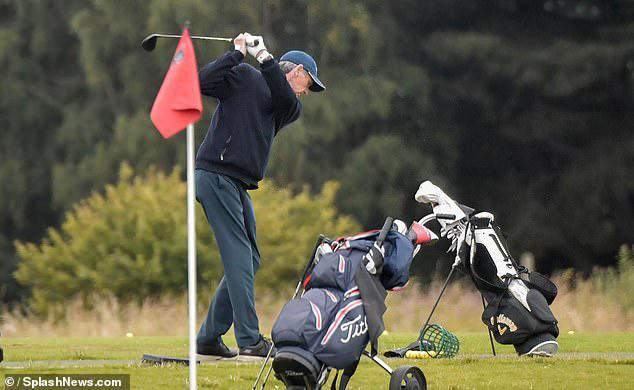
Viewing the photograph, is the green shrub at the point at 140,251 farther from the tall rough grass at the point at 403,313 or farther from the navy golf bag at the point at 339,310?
the navy golf bag at the point at 339,310

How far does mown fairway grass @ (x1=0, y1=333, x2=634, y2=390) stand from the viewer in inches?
310

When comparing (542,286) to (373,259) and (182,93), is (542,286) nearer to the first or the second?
(373,259)

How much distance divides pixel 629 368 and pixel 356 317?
8.88 feet

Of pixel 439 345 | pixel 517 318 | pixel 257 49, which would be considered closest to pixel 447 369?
pixel 439 345

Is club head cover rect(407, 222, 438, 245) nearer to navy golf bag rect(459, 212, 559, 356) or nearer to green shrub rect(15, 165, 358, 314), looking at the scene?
navy golf bag rect(459, 212, 559, 356)

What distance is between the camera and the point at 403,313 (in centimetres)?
1848

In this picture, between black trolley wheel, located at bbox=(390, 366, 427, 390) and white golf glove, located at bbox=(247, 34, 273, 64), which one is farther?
white golf glove, located at bbox=(247, 34, 273, 64)

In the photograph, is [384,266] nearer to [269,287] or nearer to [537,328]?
[537,328]

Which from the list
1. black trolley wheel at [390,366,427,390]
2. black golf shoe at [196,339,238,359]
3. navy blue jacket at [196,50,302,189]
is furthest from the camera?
black golf shoe at [196,339,238,359]

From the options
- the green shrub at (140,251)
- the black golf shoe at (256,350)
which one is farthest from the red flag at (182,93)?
the green shrub at (140,251)

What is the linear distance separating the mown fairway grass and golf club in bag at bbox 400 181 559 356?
0.60 ft

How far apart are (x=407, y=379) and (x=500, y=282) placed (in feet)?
9.19

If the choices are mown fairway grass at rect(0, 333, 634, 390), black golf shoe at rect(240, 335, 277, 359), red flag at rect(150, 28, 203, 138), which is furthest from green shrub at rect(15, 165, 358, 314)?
red flag at rect(150, 28, 203, 138)

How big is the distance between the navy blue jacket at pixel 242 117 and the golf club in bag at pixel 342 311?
1177mm
